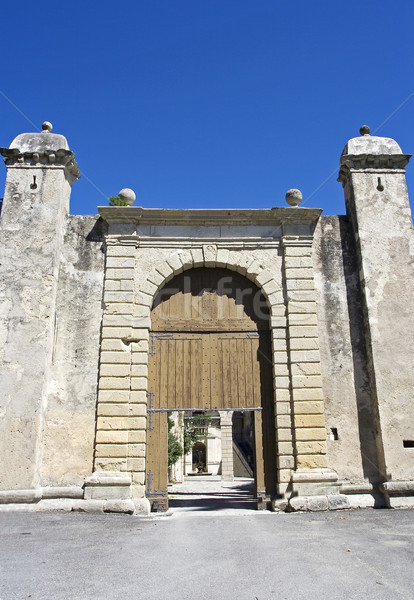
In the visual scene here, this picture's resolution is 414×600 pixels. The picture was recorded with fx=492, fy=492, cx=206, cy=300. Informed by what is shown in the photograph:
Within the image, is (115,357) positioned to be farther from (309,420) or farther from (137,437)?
(309,420)

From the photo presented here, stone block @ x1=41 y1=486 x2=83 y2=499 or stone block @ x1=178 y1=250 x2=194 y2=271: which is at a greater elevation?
stone block @ x1=178 y1=250 x2=194 y2=271

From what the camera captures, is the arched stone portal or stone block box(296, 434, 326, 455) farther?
stone block box(296, 434, 326, 455)

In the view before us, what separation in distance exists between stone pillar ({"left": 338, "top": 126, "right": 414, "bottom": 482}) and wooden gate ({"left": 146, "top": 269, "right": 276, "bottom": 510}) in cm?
166

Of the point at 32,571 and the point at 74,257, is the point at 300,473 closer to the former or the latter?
the point at 32,571

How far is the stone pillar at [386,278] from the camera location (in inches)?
288

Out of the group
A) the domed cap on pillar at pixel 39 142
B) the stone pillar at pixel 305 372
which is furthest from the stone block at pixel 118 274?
the stone pillar at pixel 305 372

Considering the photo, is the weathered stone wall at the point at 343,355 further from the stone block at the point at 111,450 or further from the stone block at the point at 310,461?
the stone block at the point at 111,450

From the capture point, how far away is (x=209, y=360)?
25.9 feet

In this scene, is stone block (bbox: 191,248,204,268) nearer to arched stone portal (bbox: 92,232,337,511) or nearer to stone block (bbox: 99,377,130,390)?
arched stone portal (bbox: 92,232,337,511)

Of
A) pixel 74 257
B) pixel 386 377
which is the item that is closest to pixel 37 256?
pixel 74 257

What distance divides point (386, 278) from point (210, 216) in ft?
10.1

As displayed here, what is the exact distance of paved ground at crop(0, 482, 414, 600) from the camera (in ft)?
10.6

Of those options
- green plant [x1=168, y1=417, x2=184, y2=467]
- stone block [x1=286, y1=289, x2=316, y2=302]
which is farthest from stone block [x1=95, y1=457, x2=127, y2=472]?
green plant [x1=168, y1=417, x2=184, y2=467]

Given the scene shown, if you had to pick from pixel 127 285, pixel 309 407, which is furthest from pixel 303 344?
pixel 127 285
